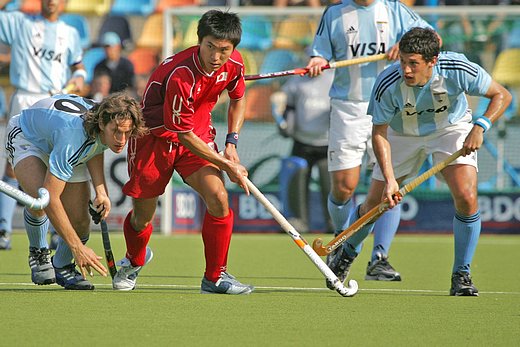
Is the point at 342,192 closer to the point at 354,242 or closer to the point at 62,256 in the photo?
the point at 354,242

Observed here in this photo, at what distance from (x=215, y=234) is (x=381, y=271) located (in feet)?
4.99

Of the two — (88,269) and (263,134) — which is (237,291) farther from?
(263,134)

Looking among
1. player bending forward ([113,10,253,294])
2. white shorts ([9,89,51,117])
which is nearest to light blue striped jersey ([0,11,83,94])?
white shorts ([9,89,51,117])

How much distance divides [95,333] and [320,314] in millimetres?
1174

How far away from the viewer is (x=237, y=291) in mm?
5781

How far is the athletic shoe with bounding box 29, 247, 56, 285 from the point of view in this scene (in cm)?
604

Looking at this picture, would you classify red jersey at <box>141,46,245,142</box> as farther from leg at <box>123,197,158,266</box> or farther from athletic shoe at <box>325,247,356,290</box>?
athletic shoe at <box>325,247,356,290</box>

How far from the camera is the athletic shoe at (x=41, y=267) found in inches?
238

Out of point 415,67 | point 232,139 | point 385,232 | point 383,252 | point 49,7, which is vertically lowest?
point 383,252

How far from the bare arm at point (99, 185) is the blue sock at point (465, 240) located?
6.48 ft

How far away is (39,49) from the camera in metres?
8.76

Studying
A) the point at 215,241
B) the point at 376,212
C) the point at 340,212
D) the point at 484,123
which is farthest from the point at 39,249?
the point at 484,123

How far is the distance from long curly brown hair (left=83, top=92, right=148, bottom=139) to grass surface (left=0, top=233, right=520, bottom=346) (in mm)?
879

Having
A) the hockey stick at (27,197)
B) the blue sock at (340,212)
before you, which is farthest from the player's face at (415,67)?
the hockey stick at (27,197)
